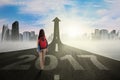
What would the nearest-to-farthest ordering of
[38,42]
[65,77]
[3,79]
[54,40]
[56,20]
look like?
[3,79] → [65,77] → [38,42] → [56,20] → [54,40]

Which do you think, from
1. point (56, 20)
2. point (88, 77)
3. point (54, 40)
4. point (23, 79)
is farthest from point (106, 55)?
point (54, 40)

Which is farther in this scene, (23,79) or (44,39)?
(44,39)

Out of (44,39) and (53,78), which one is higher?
(44,39)

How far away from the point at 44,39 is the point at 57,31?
99.2 feet

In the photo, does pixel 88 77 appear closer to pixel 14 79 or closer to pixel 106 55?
pixel 14 79

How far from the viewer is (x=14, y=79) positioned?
35.0 feet

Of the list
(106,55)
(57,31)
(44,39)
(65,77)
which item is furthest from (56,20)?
(65,77)

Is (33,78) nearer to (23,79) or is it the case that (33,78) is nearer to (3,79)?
(23,79)

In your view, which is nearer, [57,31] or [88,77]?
[88,77]

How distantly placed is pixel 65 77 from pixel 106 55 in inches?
499

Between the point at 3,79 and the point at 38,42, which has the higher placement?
the point at 38,42

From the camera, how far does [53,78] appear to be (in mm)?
10984

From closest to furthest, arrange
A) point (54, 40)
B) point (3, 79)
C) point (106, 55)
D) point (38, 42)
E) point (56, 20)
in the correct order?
point (3, 79) < point (38, 42) < point (106, 55) < point (56, 20) < point (54, 40)

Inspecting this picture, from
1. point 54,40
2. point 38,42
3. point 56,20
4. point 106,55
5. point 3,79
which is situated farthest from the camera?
point 54,40
